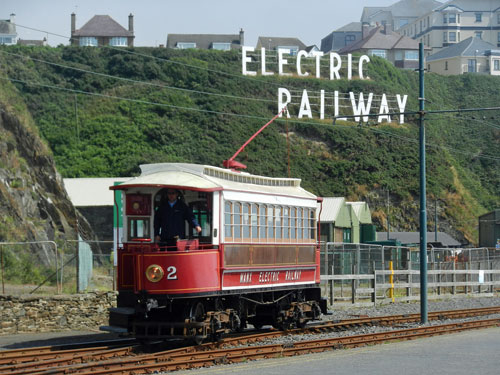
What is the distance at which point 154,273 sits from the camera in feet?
61.4

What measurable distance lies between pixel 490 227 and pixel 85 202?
103ft

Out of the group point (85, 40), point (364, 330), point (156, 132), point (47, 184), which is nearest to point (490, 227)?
point (156, 132)

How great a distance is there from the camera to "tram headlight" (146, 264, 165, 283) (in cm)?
1867

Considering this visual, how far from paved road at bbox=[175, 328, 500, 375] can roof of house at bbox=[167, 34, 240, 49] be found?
4652 inches

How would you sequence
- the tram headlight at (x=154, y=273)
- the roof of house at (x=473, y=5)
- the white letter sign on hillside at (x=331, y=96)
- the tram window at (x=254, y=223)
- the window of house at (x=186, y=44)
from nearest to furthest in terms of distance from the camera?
the tram headlight at (x=154, y=273) < the tram window at (x=254, y=223) < the white letter sign on hillside at (x=331, y=96) < the window of house at (x=186, y=44) < the roof of house at (x=473, y=5)

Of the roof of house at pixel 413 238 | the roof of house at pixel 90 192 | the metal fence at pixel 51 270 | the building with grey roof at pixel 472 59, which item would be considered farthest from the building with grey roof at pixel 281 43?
the metal fence at pixel 51 270

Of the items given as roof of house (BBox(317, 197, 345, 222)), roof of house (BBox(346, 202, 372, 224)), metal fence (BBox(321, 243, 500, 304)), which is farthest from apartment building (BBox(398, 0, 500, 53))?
metal fence (BBox(321, 243, 500, 304))

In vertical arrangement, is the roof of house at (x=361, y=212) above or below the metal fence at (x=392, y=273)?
above

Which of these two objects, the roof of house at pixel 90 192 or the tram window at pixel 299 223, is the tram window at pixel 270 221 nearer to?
the tram window at pixel 299 223

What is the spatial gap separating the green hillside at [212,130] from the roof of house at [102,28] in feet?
95.2

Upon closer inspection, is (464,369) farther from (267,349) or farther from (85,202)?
(85,202)

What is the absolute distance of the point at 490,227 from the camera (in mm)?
69000

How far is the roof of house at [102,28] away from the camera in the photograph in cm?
12444

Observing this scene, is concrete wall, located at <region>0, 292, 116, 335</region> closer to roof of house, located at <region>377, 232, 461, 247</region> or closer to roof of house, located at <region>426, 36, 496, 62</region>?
roof of house, located at <region>377, 232, 461, 247</region>
